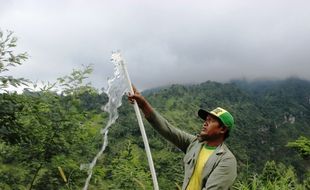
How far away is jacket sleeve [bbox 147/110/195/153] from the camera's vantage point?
3057mm

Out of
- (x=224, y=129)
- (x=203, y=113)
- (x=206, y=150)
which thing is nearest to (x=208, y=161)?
(x=206, y=150)

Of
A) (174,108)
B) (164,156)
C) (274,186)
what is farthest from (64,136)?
(174,108)

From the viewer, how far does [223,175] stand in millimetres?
2693

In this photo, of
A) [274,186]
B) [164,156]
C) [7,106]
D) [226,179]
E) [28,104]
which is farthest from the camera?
[164,156]

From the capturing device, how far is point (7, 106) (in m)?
10.1

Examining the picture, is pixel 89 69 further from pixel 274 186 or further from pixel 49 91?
pixel 274 186

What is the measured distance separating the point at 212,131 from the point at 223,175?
299mm

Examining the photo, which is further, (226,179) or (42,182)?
(42,182)

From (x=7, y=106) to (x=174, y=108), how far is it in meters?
114

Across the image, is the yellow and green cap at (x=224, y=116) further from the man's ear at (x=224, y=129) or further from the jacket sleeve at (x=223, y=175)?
the jacket sleeve at (x=223, y=175)

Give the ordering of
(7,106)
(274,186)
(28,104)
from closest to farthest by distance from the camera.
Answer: (274,186)
(7,106)
(28,104)

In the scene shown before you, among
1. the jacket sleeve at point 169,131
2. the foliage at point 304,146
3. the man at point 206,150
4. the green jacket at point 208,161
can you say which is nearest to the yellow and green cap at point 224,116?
the man at point 206,150

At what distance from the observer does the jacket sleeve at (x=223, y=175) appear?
2652 millimetres

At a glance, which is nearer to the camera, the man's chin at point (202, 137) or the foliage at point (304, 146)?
the man's chin at point (202, 137)
